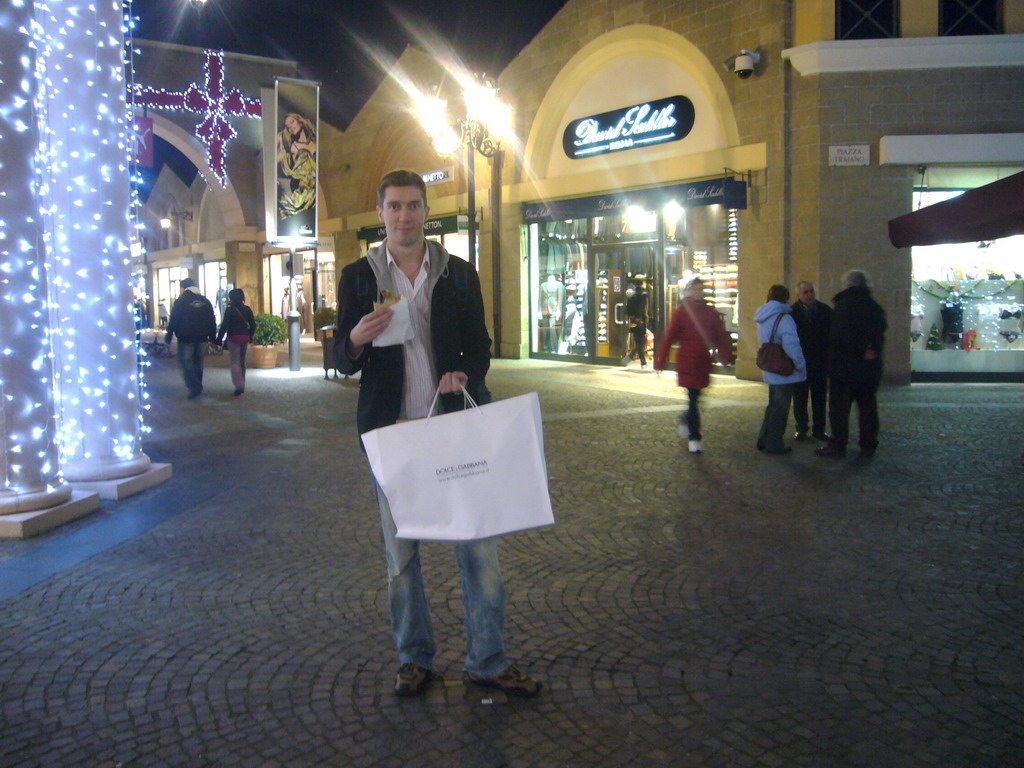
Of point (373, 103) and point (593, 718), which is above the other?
point (373, 103)

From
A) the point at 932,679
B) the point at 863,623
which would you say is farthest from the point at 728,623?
the point at 932,679

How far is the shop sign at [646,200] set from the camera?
49.5 ft

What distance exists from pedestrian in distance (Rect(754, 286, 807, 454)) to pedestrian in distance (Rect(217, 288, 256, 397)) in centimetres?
855

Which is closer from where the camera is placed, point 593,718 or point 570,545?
point 593,718

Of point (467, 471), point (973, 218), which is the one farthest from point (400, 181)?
point (973, 218)

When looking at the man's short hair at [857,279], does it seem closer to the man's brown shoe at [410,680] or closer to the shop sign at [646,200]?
the shop sign at [646,200]

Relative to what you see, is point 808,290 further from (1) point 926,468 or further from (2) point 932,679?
(2) point 932,679

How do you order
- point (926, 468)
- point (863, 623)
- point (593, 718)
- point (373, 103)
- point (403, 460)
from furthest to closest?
point (373, 103) → point (926, 468) → point (863, 623) → point (593, 718) → point (403, 460)

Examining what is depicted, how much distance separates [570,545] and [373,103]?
21.8 metres

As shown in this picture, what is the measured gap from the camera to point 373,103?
25453 millimetres

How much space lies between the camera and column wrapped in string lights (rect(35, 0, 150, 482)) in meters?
7.16

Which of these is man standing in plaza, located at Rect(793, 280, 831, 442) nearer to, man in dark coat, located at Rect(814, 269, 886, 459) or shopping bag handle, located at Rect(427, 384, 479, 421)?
man in dark coat, located at Rect(814, 269, 886, 459)

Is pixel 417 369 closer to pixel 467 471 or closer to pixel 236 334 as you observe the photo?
pixel 467 471

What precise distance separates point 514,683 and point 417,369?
1.28m
